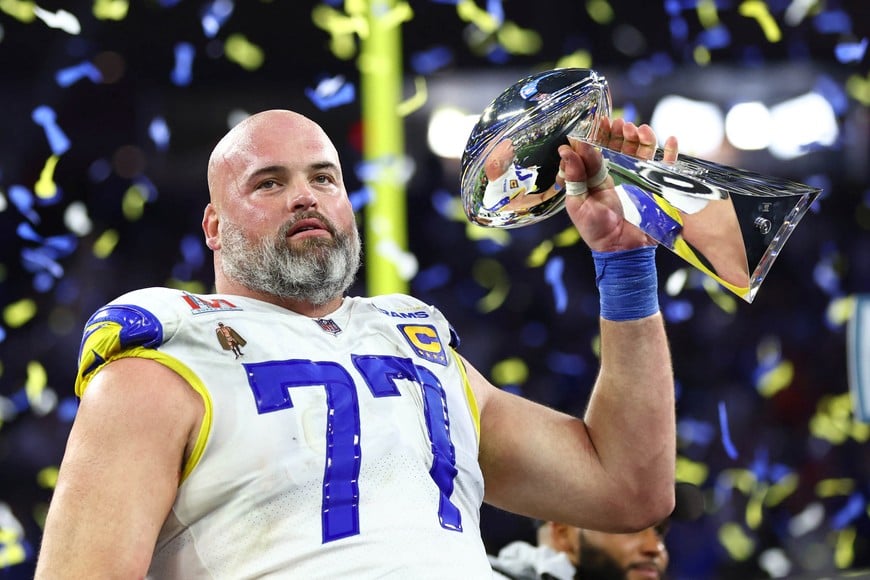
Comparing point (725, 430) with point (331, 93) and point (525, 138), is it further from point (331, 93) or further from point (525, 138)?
point (525, 138)

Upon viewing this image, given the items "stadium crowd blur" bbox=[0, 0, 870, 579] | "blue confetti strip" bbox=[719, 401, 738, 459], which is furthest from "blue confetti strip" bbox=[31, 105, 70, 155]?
"blue confetti strip" bbox=[719, 401, 738, 459]

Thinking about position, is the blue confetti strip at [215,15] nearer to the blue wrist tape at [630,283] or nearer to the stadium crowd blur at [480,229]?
the stadium crowd blur at [480,229]

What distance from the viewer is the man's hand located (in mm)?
1548

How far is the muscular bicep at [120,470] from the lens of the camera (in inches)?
50.1

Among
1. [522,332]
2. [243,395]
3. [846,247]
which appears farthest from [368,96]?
[243,395]

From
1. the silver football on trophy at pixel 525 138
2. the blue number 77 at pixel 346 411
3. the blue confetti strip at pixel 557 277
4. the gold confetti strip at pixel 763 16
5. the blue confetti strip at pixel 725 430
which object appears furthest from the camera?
the gold confetti strip at pixel 763 16

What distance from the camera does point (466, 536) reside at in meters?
1.49

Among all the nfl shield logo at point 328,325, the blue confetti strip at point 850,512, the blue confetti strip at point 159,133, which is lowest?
the blue confetti strip at point 850,512

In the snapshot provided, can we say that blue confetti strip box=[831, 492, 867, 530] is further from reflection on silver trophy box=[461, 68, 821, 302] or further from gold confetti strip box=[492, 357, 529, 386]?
reflection on silver trophy box=[461, 68, 821, 302]

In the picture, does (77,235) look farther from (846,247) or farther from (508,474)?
(846,247)

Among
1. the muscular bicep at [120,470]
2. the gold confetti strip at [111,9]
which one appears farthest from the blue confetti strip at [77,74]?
the muscular bicep at [120,470]

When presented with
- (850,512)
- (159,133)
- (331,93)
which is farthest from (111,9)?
(850,512)

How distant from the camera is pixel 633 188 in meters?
1.48

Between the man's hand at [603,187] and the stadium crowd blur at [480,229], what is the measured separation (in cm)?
122
